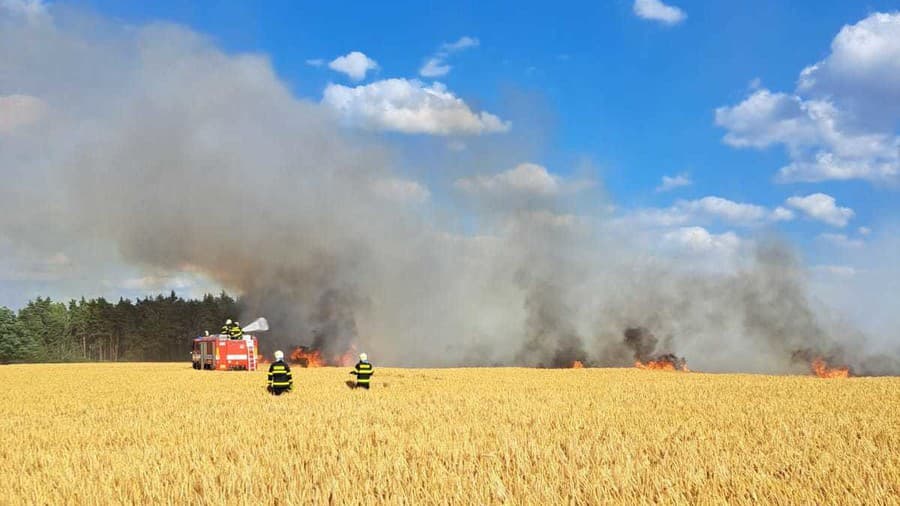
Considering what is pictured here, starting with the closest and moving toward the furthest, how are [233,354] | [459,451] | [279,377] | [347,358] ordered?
[459,451] → [279,377] → [233,354] → [347,358]

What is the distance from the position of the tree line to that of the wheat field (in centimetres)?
11013

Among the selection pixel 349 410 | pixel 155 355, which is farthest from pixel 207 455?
pixel 155 355

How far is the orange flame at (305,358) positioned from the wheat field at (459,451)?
192 feet

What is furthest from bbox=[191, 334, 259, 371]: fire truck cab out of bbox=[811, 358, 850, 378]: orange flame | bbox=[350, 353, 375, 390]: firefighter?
bbox=[811, 358, 850, 378]: orange flame

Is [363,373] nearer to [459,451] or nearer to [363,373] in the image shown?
[363,373]

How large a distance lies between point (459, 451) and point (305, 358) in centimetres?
7283

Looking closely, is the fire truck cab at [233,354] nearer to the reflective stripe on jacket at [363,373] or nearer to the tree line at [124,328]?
the reflective stripe on jacket at [363,373]

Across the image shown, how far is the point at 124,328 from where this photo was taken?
12788 centimetres

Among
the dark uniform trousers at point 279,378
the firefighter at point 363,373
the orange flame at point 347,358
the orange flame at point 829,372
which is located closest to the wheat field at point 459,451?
the dark uniform trousers at point 279,378

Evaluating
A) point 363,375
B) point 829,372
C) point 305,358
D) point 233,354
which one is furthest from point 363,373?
point 829,372

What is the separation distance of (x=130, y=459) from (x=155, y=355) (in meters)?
125

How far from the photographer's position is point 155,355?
127 metres

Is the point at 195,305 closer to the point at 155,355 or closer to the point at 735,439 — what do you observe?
the point at 155,355

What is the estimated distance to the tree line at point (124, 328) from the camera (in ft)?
407
